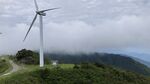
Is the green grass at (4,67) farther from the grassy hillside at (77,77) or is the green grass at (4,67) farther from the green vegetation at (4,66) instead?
the grassy hillside at (77,77)

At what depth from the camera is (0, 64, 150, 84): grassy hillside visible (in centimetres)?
11916

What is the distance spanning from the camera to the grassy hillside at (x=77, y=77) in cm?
11916

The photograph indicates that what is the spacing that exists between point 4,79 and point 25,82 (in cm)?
605

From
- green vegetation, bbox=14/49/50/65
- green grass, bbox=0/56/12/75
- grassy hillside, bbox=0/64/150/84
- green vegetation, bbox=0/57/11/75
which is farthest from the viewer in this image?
green vegetation, bbox=14/49/50/65

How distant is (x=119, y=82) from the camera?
13675 cm

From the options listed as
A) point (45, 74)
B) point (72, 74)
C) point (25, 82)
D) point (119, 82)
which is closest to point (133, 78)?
point (119, 82)

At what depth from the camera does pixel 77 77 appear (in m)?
130

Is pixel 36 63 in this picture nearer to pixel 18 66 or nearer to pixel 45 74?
pixel 18 66

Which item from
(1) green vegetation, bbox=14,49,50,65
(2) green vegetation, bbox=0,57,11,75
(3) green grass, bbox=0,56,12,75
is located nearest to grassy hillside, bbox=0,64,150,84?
(3) green grass, bbox=0,56,12,75

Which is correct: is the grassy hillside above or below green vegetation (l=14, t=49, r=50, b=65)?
below

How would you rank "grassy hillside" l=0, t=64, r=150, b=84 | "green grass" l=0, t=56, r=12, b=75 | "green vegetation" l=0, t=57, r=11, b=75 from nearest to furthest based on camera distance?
"grassy hillside" l=0, t=64, r=150, b=84
"green grass" l=0, t=56, r=12, b=75
"green vegetation" l=0, t=57, r=11, b=75

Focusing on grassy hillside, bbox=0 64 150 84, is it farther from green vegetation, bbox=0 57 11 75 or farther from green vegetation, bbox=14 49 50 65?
green vegetation, bbox=14 49 50 65

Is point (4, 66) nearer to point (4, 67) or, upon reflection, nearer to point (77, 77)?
point (4, 67)

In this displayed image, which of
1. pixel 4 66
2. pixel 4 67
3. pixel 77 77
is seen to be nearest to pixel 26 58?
pixel 4 66
